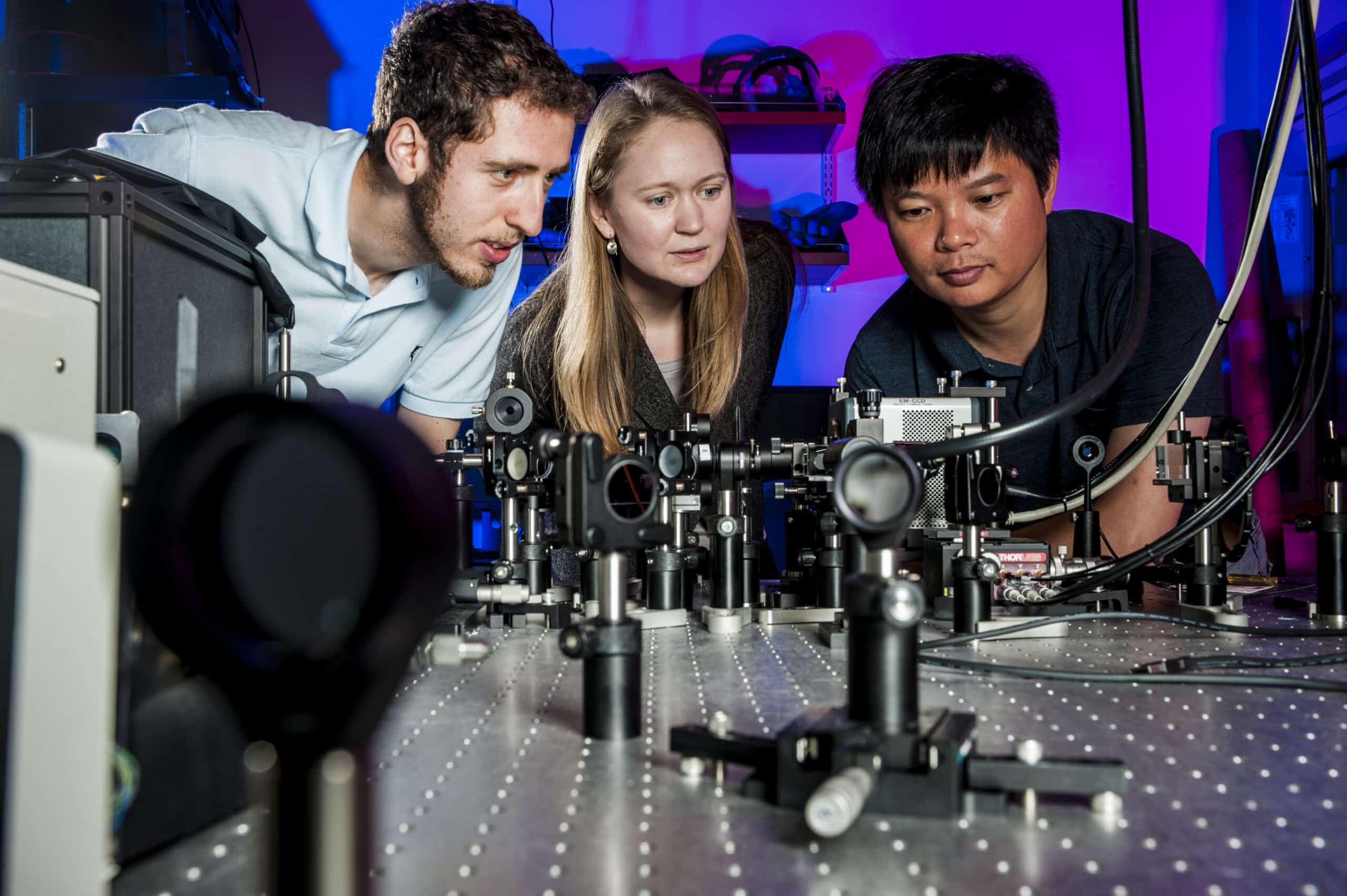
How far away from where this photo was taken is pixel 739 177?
3.64m

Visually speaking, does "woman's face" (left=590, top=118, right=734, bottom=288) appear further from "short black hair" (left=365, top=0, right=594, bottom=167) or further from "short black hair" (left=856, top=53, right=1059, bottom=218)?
"short black hair" (left=856, top=53, right=1059, bottom=218)

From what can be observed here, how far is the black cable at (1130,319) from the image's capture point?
95cm

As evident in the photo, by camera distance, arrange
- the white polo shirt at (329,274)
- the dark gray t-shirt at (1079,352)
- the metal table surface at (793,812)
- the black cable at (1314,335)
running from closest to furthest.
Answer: the metal table surface at (793,812) < the black cable at (1314,335) < the white polo shirt at (329,274) < the dark gray t-shirt at (1079,352)

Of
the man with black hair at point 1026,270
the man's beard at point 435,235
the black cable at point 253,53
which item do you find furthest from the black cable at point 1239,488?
the black cable at point 253,53

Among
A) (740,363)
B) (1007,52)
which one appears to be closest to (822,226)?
(1007,52)

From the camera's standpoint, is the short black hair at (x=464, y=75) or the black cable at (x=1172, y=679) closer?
the black cable at (x=1172, y=679)

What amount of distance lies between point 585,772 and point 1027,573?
991 mm

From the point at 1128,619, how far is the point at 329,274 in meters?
1.69

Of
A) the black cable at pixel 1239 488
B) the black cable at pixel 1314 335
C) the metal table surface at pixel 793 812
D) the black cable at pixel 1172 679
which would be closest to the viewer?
the metal table surface at pixel 793 812

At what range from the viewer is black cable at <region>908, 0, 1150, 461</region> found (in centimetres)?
95

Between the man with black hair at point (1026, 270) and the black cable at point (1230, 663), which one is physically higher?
the man with black hair at point (1026, 270)

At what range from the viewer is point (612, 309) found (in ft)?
6.99

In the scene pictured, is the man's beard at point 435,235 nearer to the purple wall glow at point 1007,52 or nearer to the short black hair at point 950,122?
the short black hair at point 950,122

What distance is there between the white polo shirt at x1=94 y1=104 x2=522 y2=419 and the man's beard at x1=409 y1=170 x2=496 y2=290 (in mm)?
132
